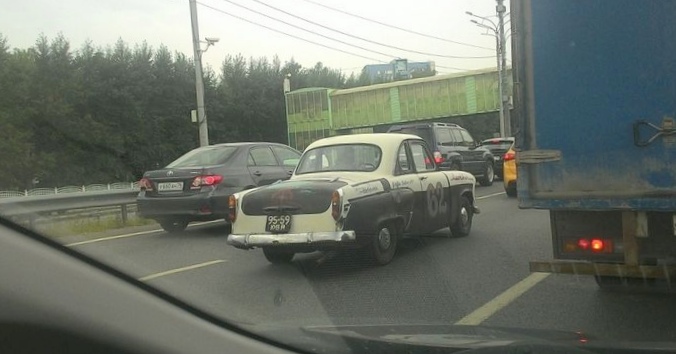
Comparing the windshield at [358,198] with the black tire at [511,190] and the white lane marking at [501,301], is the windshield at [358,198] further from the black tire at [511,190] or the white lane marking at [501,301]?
the black tire at [511,190]

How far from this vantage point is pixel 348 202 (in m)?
6.04

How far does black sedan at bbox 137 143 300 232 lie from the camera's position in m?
6.78

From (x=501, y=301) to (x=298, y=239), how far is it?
1889mm

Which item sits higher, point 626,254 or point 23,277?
point 23,277

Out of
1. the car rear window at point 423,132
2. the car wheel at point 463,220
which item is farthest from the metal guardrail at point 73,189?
the car rear window at point 423,132

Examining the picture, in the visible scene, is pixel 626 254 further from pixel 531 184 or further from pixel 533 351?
pixel 533 351

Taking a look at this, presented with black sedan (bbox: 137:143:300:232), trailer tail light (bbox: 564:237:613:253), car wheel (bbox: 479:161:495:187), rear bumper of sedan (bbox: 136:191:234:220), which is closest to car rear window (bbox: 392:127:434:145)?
car wheel (bbox: 479:161:495:187)

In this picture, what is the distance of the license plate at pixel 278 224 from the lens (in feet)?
19.7

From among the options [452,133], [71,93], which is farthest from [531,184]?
[452,133]

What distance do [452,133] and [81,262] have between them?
15.5m

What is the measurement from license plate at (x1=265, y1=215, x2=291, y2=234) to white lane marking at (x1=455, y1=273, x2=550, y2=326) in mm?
1999

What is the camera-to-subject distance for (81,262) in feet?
5.61

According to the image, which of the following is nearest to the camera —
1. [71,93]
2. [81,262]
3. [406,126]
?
[81,262]

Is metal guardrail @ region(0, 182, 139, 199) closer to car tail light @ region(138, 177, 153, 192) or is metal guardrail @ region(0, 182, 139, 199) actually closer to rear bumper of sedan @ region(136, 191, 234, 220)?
car tail light @ region(138, 177, 153, 192)
